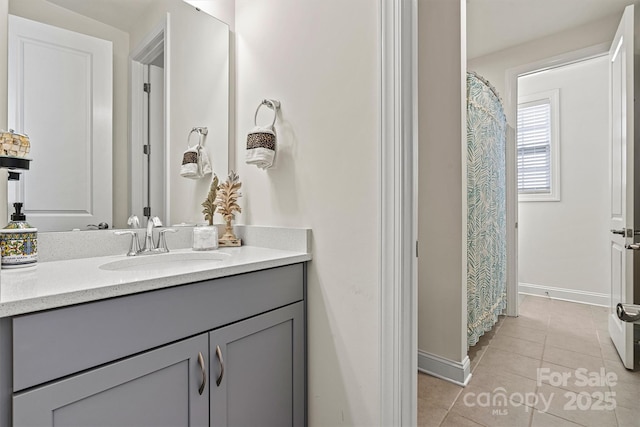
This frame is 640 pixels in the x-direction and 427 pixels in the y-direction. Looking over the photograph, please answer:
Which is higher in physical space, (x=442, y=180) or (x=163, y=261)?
(x=442, y=180)

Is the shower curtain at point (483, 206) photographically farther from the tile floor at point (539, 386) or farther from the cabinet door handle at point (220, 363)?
the cabinet door handle at point (220, 363)

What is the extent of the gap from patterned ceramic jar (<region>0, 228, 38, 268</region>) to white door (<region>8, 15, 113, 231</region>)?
189mm

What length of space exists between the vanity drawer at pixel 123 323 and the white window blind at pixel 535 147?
3.79m

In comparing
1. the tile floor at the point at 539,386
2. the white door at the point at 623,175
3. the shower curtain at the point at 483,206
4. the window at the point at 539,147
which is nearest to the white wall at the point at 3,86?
the tile floor at the point at 539,386

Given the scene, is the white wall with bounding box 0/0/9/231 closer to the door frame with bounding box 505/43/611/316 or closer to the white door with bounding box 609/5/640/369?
the white door with bounding box 609/5/640/369

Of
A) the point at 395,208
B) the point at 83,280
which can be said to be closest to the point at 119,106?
the point at 83,280

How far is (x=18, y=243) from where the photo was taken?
0.96 m

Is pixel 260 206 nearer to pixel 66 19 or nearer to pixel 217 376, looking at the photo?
pixel 217 376

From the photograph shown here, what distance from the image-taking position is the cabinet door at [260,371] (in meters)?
1.03

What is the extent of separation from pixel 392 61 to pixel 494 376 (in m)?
1.88

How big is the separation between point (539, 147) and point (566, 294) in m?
1.68

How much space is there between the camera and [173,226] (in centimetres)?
152

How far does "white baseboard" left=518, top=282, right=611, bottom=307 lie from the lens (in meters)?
3.34

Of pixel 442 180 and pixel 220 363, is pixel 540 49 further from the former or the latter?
pixel 220 363
